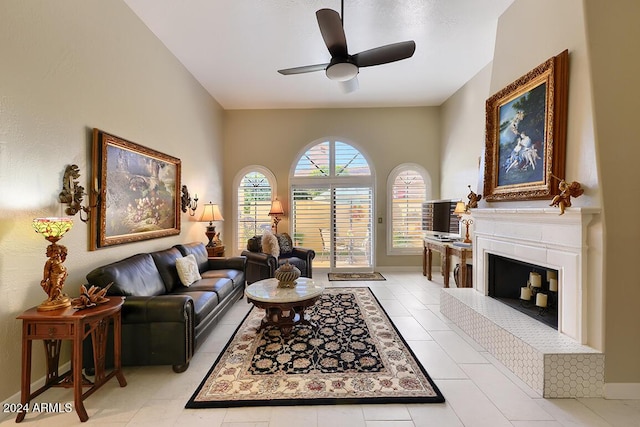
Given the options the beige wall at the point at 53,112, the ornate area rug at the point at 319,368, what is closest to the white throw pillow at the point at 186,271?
the beige wall at the point at 53,112

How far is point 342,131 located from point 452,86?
7.42 ft

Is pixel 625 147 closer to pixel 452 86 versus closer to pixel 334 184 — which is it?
pixel 452 86

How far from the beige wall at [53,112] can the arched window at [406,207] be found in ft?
14.9

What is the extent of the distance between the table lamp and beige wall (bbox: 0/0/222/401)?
257mm

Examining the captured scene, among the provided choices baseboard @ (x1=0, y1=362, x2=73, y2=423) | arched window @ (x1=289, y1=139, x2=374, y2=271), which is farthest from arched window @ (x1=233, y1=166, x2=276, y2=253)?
baseboard @ (x1=0, y1=362, x2=73, y2=423)

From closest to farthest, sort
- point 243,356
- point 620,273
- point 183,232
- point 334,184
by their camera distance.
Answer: point 620,273, point 243,356, point 183,232, point 334,184

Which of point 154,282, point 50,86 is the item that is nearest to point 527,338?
point 154,282

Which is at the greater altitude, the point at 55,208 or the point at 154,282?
the point at 55,208

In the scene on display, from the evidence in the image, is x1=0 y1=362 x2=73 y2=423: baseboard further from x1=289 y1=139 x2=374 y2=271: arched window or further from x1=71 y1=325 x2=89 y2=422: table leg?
x1=289 y1=139 x2=374 y2=271: arched window

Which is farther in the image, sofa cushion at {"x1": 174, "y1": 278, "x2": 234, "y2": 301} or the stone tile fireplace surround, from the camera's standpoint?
sofa cushion at {"x1": 174, "y1": 278, "x2": 234, "y2": 301}

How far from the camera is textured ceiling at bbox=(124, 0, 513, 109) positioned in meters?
3.18

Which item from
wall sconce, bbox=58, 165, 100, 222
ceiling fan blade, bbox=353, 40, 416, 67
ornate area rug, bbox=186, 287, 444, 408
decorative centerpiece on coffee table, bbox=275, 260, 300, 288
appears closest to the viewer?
ornate area rug, bbox=186, 287, 444, 408

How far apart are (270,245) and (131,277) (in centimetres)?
243

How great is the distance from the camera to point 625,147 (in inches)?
85.1
